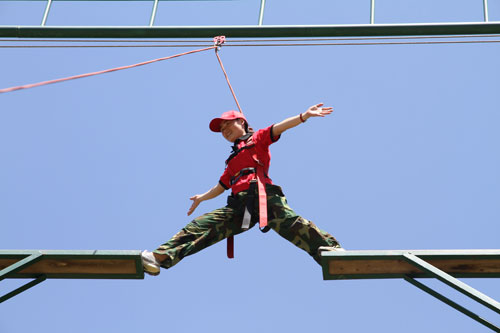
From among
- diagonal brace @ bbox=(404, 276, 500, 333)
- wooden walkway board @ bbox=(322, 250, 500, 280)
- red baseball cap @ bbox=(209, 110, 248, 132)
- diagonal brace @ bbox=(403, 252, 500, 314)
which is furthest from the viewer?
red baseball cap @ bbox=(209, 110, 248, 132)

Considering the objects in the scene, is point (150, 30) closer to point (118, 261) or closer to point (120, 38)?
point (120, 38)

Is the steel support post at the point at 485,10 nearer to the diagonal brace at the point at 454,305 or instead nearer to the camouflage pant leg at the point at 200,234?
the diagonal brace at the point at 454,305

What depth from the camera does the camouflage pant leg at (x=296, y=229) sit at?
801cm

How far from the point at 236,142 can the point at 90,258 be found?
1.91 m

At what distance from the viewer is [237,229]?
830 centimetres

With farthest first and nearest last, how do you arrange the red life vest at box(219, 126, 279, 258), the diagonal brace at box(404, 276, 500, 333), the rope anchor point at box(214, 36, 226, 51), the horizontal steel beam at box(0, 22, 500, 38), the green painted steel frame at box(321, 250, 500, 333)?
the rope anchor point at box(214, 36, 226, 51) → the horizontal steel beam at box(0, 22, 500, 38) → the red life vest at box(219, 126, 279, 258) → the green painted steel frame at box(321, 250, 500, 333) → the diagonal brace at box(404, 276, 500, 333)

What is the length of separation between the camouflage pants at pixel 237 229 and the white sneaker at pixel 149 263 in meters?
0.07

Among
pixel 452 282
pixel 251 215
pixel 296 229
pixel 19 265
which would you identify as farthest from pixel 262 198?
pixel 19 265

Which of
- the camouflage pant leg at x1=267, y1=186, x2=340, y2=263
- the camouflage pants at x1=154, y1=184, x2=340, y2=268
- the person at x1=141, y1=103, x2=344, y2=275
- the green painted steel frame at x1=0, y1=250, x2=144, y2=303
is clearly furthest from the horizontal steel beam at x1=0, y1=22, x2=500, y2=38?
the green painted steel frame at x1=0, y1=250, x2=144, y2=303

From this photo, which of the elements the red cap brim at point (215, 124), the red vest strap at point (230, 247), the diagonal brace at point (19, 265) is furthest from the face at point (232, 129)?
the diagonal brace at point (19, 265)

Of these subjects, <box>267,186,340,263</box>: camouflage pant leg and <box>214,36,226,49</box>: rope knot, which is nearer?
<box>267,186,340,263</box>: camouflage pant leg

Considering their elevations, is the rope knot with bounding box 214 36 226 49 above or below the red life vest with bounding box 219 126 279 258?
above

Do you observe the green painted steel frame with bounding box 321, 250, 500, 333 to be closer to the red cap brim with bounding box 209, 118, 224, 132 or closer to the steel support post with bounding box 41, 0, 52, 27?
the red cap brim with bounding box 209, 118, 224, 132

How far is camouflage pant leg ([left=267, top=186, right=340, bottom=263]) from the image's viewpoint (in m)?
8.01
